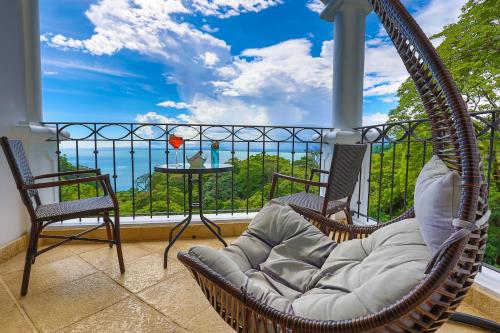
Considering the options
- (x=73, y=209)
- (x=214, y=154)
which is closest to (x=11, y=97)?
(x=73, y=209)

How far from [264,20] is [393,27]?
556 cm

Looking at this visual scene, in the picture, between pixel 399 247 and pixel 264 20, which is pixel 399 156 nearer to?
pixel 264 20

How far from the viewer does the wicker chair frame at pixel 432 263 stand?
487mm

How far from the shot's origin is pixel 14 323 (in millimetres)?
1293

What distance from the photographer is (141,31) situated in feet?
15.9

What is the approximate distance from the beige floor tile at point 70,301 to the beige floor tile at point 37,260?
19.8 inches

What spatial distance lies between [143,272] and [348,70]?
2806 millimetres

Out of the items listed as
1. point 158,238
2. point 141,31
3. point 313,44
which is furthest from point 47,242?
point 313,44

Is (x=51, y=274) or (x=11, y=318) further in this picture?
(x=51, y=274)

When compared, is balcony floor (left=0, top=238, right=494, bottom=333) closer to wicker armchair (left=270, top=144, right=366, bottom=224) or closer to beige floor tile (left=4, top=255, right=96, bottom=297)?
beige floor tile (left=4, top=255, right=96, bottom=297)

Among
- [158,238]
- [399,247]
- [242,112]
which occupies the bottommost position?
[158,238]

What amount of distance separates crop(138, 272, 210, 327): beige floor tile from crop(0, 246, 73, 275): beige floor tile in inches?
39.8

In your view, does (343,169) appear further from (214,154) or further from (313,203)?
(214,154)

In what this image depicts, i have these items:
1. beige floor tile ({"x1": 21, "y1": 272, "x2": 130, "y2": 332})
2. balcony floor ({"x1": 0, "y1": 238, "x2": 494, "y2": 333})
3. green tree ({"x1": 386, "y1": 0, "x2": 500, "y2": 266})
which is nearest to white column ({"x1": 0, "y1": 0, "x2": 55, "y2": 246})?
balcony floor ({"x1": 0, "y1": 238, "x2": 494, "y2": 333})
